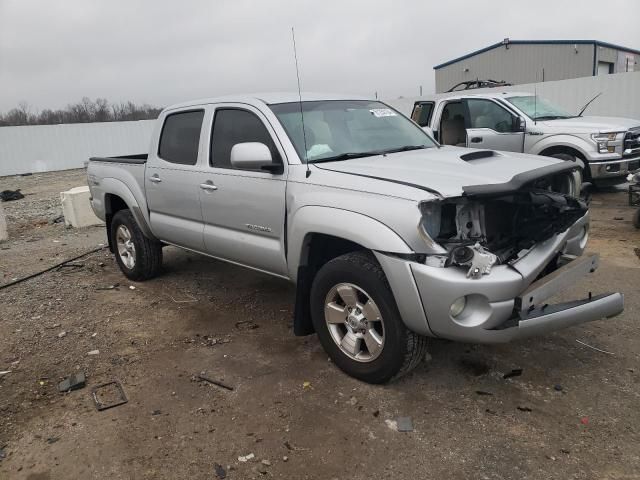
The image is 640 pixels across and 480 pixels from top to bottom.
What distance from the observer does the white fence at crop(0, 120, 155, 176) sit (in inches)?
909

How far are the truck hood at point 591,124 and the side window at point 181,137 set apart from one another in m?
6.63

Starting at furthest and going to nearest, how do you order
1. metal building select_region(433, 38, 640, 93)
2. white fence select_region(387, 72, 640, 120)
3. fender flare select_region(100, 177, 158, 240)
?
metal building select_region(433, 38, 640, 93)
white fence select_region(387, 72, 640, 120)
fender flare select_region(100, 177, 158, 240)

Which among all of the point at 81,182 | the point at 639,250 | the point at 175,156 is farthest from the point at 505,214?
the point at 81,182

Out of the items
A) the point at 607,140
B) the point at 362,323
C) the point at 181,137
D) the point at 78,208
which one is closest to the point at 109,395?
the point at 362,323

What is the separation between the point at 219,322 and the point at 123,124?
82.6ft

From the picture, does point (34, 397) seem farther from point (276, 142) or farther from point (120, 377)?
point (276, 142)

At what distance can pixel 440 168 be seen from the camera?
346 centimetres

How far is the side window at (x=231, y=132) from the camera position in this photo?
4234 mm

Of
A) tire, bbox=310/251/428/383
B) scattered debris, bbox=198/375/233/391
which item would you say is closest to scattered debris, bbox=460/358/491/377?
tire, bbox=310/251/428/383

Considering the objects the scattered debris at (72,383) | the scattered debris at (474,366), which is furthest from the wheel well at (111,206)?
the scattered debris at (474,366)

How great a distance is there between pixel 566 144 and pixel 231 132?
21.7 feet

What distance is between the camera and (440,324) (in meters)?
2.96

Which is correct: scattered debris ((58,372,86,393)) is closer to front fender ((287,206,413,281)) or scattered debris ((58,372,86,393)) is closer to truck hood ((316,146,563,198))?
front fender ((287,206,413,281))

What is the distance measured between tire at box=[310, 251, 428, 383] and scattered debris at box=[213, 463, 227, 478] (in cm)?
108
